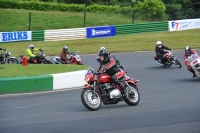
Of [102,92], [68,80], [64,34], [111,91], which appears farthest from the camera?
[64,34]

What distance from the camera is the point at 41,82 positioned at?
16.7 metres

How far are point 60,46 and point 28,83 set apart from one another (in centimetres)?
2013

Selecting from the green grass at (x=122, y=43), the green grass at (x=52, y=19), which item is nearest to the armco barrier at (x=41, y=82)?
the green grass at (x=122, y=43)

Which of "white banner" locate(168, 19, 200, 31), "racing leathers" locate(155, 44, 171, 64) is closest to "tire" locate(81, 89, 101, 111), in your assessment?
"racing leathers" locate(155, 44, 171, 64)

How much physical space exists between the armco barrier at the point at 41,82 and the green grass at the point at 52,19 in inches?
995

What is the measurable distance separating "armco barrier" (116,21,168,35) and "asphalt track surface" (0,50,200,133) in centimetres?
2162

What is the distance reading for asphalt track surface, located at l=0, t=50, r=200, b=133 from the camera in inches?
410

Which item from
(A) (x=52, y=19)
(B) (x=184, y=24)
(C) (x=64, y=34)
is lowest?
(C) (x=64, y=34)

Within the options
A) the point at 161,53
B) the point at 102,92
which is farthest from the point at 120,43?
the point at 102,92

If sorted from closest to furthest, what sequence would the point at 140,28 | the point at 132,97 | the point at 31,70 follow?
the point at 132,97
the point at 31,70
the point at 140,28

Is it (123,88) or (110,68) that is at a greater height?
(110,68)

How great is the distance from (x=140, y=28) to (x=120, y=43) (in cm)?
476

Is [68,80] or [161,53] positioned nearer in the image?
[68,80]

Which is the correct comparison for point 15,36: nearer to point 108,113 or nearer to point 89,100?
point 89,100
